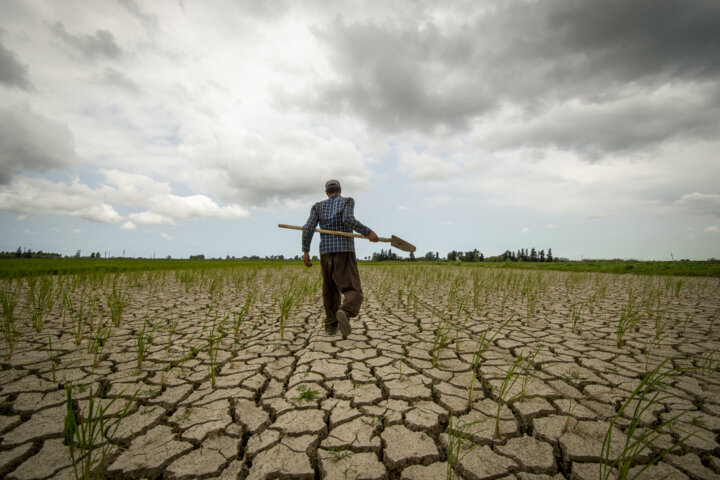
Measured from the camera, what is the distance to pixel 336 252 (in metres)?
3.36

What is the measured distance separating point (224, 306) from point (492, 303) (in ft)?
15.1

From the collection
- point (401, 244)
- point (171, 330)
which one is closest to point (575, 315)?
point (401, 244)

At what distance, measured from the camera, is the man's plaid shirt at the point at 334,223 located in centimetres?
338

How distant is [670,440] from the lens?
5.15 feet

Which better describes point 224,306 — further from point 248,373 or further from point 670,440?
point 670,440

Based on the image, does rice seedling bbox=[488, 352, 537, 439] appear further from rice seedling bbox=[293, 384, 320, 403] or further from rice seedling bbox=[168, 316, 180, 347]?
rice seedling bbox=[168, 316, 180, 347]

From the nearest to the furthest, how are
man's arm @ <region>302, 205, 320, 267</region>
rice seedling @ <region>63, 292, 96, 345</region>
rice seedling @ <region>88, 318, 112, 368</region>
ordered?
rice seedling @ <region>88, 318, 112, 368</region> < rice seedling @ <region>63, 292, 96, 345</region> < man's arm @ <region>302, 205, 320, 267</region>

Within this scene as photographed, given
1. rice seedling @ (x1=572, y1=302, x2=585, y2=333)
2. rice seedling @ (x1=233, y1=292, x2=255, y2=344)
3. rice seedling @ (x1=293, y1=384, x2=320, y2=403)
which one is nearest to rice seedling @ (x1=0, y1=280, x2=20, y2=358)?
rice seedling @ (x1=233, y1=292, x2=255, y2=344)

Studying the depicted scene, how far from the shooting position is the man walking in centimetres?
327

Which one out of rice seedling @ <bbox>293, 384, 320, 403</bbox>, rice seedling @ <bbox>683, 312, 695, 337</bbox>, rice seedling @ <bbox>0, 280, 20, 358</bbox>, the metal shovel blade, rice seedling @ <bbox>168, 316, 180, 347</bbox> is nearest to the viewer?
rice seedling @ <bbox>293, 384, 320, 403</bbox>

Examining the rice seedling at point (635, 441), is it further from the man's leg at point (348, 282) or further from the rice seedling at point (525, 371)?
the man's leg at point (348, 282)

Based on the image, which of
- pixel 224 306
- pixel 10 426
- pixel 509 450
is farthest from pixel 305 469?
pixel 224 306

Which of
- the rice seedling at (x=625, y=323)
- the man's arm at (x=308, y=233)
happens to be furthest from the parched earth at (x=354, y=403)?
the man's arm at (x=308, y=233)

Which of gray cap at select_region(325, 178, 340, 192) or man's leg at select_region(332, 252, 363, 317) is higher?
gray cap at select_region(325, 178, 340, 192)
